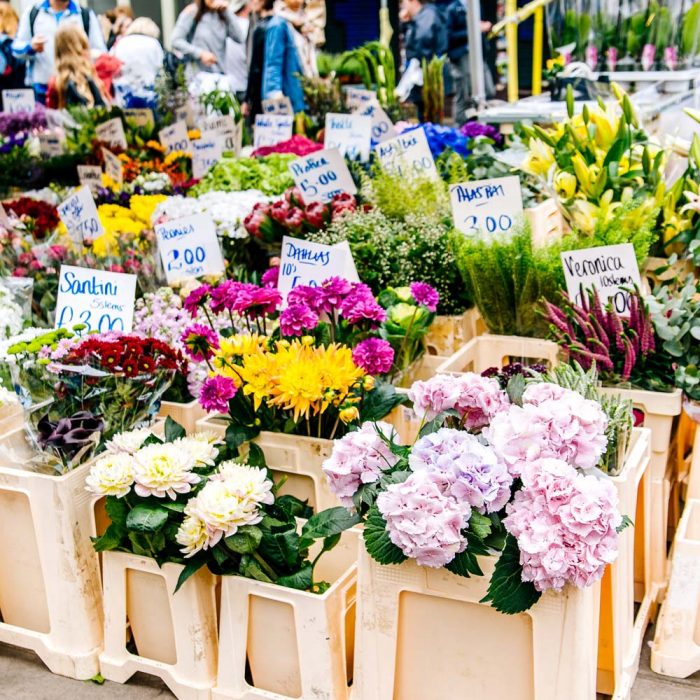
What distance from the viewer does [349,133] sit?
4.16m

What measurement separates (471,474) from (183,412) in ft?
3.95

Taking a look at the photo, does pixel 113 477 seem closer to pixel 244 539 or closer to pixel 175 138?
pixel 244 539

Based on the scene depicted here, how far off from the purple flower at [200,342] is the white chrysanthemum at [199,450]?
289 millimetres

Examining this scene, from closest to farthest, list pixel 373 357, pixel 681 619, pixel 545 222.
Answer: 1. pixel 681 619
2. pixel 373 357
3. pixel 545 222

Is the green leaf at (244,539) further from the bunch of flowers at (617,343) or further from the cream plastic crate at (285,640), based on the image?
the bunch of flowers at (617,343)

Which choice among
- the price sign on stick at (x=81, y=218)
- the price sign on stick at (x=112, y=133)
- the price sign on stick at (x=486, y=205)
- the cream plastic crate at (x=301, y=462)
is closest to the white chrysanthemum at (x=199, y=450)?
the cream plastic crate at (x=301, y=462)

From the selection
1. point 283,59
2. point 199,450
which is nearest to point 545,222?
point 199,450

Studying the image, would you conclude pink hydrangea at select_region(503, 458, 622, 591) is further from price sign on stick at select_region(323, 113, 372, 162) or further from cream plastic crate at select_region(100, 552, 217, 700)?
price sign on stick at select_region(323, 113, 372, 162)

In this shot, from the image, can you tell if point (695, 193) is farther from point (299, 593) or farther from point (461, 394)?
point (299, 593)

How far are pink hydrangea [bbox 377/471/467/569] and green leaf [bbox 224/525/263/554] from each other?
16.6 inches

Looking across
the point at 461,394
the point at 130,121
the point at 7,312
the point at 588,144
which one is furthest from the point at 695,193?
the point at 130,121

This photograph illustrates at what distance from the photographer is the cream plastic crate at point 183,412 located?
260cm

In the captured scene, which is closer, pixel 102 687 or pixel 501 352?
pixel 102 687

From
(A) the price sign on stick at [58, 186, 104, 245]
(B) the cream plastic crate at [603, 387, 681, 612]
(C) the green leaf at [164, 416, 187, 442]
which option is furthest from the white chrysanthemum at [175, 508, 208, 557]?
(A) the price sign on stick at [58, 186, 104, 245]
